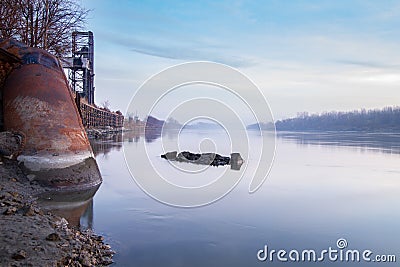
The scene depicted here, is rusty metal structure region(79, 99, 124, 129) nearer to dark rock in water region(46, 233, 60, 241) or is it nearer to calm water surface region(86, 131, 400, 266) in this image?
calm water surface region(86, 131, 400, 266)

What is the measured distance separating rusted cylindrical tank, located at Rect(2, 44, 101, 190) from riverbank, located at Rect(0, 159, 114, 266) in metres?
2.36

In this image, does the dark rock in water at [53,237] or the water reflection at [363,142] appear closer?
the dark rock in water at [53,237]

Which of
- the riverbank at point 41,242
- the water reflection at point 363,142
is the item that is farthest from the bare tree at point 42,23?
the water reflection at point 363,142

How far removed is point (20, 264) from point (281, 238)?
5110 millimetres

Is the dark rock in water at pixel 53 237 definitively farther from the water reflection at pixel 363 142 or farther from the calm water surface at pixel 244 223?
the water reflection at pixel 363 142

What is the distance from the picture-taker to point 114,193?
39.2 feet

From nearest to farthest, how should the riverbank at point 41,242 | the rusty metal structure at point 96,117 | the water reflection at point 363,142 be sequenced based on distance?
the riverbank at point 41,242 → the rusty metal structure at point 96,117 → the water reflection at point 363,142

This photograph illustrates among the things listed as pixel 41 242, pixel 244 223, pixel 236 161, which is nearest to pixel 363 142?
pixel 236 161

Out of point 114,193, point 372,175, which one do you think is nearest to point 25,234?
point 114,193

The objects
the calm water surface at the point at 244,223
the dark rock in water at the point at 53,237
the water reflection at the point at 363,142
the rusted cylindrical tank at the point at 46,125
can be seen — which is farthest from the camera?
the water reflection at the point at 363,142

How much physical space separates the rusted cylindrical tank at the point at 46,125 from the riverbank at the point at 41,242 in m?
2.36

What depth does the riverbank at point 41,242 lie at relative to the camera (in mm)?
5238

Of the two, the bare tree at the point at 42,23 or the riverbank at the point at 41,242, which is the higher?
the bare tree at the point at 42,23

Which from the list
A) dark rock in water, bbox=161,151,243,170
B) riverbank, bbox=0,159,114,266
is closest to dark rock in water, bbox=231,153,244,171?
dark rock in water, bbox=161,151,243,170
